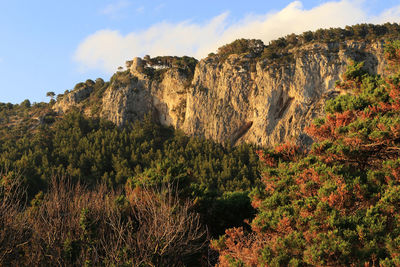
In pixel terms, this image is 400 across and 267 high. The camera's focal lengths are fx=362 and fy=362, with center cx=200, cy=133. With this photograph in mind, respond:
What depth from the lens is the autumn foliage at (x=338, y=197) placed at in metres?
8.55

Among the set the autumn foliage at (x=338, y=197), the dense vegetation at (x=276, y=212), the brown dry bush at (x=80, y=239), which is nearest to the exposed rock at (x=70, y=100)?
the dense vegetation at (x=276, y=212)

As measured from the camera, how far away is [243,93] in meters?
55.2

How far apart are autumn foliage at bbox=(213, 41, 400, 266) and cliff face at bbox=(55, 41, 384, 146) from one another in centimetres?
3463

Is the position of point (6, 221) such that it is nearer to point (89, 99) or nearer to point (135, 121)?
point (135, 121)

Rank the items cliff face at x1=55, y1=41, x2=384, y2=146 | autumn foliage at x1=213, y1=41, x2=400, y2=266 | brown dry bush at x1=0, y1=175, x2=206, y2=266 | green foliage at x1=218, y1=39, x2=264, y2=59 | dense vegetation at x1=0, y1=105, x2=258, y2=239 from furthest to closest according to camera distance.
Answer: green foliage at x1=218, y1=39, x2=264, y2=59, cliff face at x1=55, y1=41, x2=384, y2=146, dense vegetation at x1=0, y1=105, x2=258, y2=239, brown dry bush at x1=0, y1=175, x2=206, y2=266, autumn foliage at x1=213, y1=41, x2=400, y2=266

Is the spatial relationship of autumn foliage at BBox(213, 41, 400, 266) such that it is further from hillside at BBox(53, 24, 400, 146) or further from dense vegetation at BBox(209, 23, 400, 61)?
dense vegetation at BBox(209, 23, 400, 61)

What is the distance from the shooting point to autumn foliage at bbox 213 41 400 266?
855 centimetres

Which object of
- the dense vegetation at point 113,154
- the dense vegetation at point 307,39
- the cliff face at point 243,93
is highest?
the dense vegetation at point 307,39

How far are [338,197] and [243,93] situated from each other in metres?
46.4

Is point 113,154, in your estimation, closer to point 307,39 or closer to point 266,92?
point 266,92

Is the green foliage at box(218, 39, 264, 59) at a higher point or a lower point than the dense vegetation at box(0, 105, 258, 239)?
higher

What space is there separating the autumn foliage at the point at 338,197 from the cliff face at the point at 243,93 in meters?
34.6

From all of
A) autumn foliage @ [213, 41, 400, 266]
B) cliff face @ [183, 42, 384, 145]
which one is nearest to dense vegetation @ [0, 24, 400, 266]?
autumn foliage @ [213, 41, 400, 266]

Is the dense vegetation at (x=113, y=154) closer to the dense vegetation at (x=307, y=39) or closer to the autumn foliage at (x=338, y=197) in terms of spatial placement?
the dense vegetation at (x=307, y=39)
